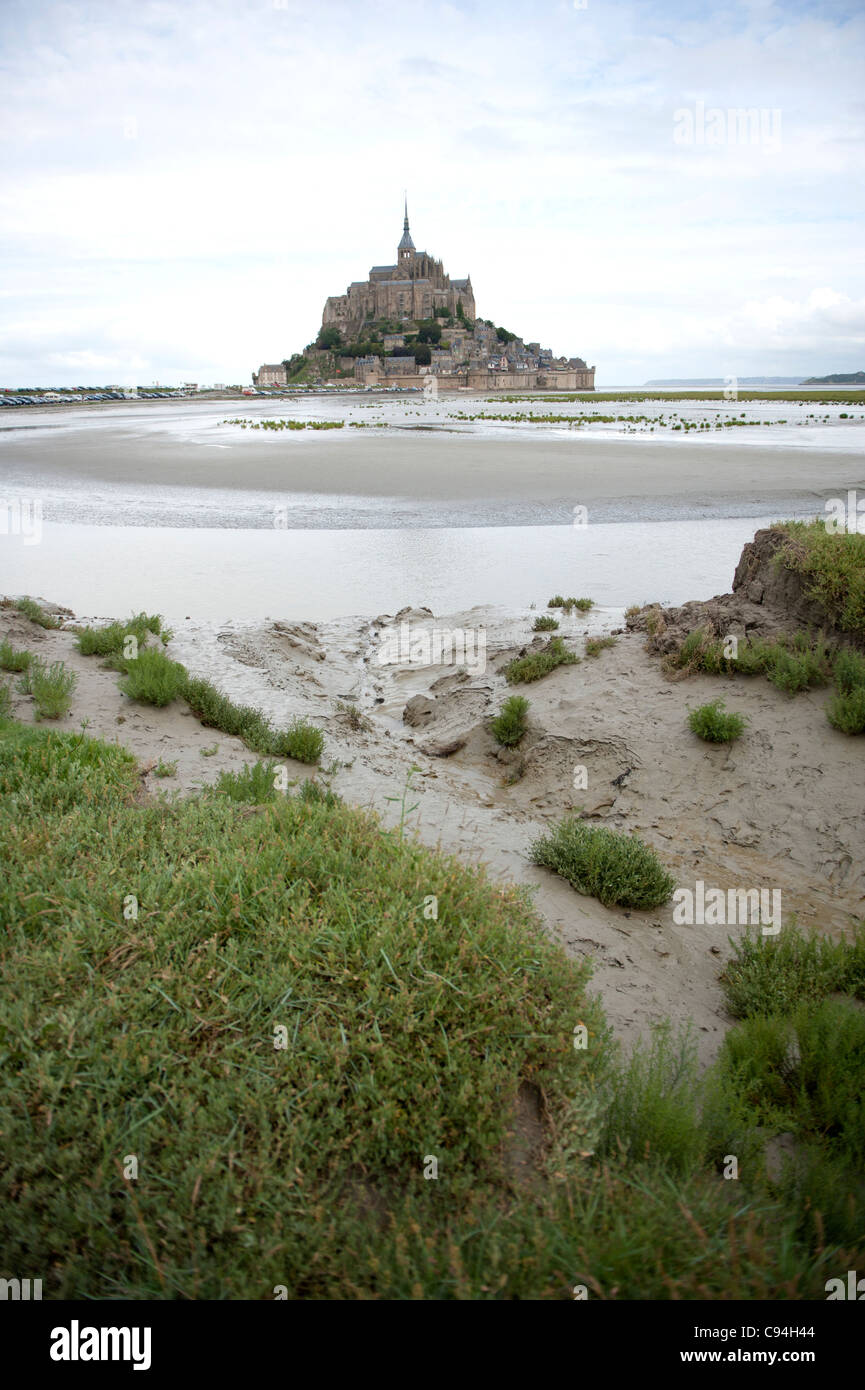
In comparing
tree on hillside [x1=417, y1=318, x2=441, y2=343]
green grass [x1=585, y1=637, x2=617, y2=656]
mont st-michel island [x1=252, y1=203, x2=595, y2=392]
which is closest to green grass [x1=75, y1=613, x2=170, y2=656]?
green grass [x1=585, y1=637, x2=617, y2=656]

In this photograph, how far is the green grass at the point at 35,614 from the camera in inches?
394

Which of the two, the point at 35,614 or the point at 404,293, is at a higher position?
the point at 404,293

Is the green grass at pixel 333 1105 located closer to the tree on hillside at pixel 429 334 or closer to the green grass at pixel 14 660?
the green grass at pixel 14 660

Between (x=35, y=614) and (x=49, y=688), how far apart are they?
341 centimetres

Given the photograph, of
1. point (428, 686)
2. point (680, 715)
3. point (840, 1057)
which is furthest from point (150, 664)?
point (840, 1057)

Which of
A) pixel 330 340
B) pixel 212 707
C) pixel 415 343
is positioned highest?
pixel 330 340

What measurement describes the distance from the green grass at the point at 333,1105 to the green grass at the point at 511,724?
151 inches

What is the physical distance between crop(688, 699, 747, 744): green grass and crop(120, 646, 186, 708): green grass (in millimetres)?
4886

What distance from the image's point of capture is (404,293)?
184 meters

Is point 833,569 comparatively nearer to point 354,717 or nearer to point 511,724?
point 511,724

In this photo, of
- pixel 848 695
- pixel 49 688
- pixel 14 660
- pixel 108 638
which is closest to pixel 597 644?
pixel 848 695
